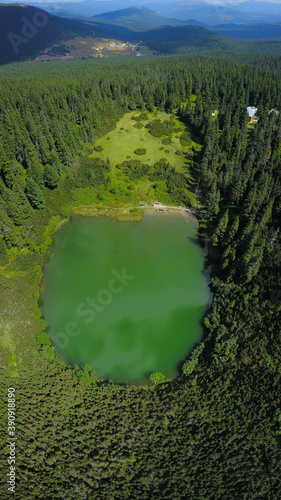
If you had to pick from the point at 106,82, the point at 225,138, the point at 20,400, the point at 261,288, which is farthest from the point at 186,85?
the point at 20,400

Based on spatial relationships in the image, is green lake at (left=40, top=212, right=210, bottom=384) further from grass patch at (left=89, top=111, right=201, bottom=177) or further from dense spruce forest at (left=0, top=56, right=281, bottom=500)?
grass patch at (left=89, top=111, right=201, bottom=177)

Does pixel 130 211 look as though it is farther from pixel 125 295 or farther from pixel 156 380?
pixel 156 380

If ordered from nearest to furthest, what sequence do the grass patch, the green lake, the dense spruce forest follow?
the dense spruce forest, the green lake, the grass patch

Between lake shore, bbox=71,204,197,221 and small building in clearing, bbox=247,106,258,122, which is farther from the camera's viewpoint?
small building in clearing, bbox=247,106,258,122

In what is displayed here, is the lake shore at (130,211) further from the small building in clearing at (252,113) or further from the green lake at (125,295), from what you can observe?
the small building in clearing at (252,113)

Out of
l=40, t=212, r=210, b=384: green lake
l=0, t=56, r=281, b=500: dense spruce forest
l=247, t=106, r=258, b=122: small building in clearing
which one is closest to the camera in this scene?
l=0, t=56, r=281, b=500: dense spruce forest

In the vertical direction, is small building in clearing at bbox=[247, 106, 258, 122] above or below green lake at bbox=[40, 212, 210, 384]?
above

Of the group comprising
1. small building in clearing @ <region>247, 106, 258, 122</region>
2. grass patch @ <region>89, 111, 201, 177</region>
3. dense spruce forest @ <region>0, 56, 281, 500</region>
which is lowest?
dense spruce forest @ <region>0, 56, 281, 500</region>

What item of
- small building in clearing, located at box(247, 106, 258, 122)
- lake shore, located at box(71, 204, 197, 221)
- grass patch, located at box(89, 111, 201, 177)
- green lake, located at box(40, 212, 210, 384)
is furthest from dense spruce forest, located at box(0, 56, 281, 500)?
small building in clearing, located at box(247, 106, 258, 122)

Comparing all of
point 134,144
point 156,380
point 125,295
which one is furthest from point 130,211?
point 156,380
